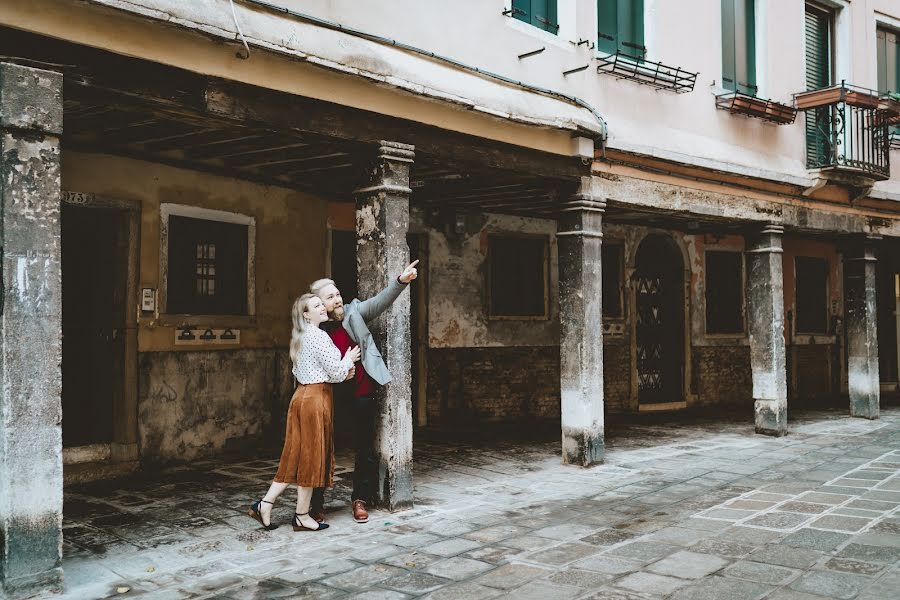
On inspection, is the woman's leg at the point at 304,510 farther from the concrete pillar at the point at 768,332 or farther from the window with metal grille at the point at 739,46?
the window with metal grille at the point at 739,46

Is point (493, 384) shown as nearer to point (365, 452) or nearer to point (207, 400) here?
point (207, 400)

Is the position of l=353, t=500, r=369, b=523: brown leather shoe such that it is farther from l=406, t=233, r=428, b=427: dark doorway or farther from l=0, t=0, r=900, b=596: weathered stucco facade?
l=406, t=233, r=428, b=427: dark doorway

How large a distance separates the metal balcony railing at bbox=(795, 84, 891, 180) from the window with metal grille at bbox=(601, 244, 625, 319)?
3.35 metres

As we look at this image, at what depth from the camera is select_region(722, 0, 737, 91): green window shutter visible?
1043 centimetres

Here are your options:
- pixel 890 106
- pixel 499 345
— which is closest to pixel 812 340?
pixel 890 106

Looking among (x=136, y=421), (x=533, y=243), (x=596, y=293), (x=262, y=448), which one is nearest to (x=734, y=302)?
(x=533, y=243)

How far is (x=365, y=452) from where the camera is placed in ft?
20.8

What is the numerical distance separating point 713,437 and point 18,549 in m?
8.80

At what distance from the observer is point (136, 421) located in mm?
7789

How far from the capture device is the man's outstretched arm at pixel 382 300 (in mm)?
5887

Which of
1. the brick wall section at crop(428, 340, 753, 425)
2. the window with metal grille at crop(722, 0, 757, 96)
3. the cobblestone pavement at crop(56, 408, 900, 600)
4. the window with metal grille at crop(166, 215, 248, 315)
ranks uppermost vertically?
the window with metal grille at crop(722, 0, 757, 96)

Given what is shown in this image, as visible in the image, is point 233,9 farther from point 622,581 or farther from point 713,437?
point 713,437

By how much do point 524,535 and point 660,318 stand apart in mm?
9233

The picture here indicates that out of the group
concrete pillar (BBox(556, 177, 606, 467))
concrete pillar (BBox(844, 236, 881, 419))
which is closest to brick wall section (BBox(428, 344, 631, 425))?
concrete pillar (BBox(556, 177, 606, 467))
